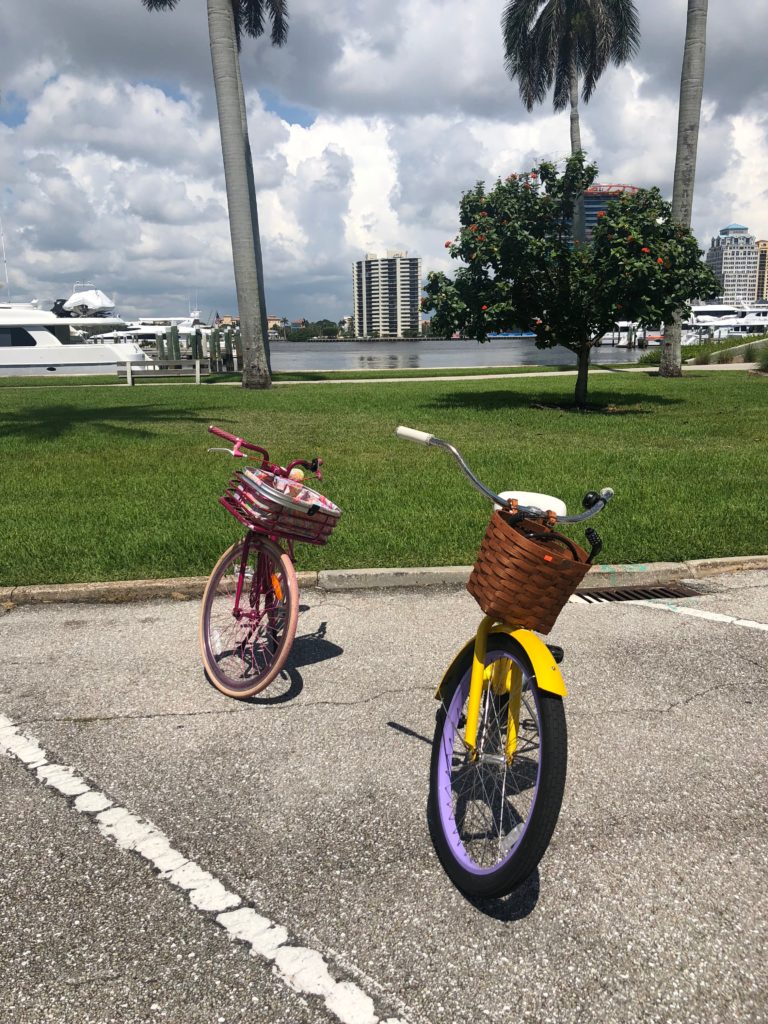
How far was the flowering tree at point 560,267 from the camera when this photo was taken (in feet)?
50.0

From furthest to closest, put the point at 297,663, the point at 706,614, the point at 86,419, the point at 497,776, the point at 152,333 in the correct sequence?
the point at 152,333 → the point at 86,419 → the point at 706,614 → the point at 297,663 → the point at 497,776

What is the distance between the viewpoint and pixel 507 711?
2736 mm

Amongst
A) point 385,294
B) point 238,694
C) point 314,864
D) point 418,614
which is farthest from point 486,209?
point 385,294

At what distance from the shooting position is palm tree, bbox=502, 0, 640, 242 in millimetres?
34062

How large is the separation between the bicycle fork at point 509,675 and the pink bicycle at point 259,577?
124 centimetres

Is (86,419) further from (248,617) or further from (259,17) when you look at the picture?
(259,17)

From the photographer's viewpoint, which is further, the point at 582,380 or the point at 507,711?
the point at 582,380

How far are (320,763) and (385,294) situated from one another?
18920cm

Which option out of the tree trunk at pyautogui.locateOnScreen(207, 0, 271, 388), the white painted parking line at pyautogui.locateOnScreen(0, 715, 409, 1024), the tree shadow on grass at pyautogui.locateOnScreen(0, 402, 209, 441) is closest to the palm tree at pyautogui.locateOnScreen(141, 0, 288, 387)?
the tree trunk at pyautogui.locateOnScreen(207, 0, 271, 388)

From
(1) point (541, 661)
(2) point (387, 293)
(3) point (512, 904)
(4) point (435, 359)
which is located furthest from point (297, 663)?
(2) point (387, 293)

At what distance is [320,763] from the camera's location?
344 centimetres

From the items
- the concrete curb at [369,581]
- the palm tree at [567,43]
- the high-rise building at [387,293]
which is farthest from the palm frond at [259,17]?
the high-rise building at [387,293]

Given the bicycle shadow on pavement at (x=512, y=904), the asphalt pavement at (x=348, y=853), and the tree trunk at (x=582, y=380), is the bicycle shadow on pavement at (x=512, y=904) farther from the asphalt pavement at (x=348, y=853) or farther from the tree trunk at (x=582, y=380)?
the tree trunk at (x=582, y=380)

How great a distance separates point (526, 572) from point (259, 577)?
2.01 metres
